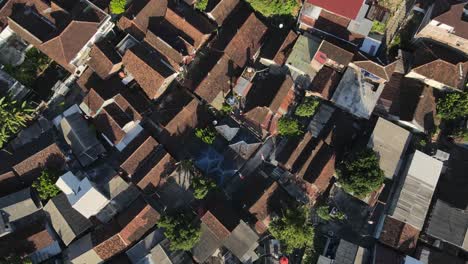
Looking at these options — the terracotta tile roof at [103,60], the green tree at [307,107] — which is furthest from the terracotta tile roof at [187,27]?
the green tree at [307,107]

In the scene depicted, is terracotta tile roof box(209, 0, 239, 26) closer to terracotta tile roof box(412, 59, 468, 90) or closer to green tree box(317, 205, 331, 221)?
terracotta tile roof box(412, 59, 468, 90)

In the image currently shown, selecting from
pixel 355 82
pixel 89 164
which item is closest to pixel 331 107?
pixel 355 82

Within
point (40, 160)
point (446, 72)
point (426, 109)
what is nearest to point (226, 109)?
point (40, 160)

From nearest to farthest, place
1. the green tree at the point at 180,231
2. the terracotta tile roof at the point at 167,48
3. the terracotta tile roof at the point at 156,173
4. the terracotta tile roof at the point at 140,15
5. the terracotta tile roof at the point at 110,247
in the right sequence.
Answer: the green tree at the point at 180,231 → the terracotta tile roof at the point at 110,247 → the terracotta tile roof at the point at 156,173 → the terracotta tile roof at the point at 167,48 → the terracotta tile roof at the point at 140,15

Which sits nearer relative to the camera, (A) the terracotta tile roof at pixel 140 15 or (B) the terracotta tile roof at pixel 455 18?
(B) the terracotta tile roof at pixel 455 18

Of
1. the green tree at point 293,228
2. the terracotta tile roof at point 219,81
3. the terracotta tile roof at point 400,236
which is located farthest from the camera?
the terracotta tile roof at point 219,81

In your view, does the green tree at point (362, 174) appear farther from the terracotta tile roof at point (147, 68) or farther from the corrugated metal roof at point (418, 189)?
the terracotta tile roof at point (147, 68)

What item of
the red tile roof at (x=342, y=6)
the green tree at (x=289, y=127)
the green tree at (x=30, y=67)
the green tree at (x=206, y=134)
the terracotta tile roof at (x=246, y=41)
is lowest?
the green tree at (x=30, y=67)
